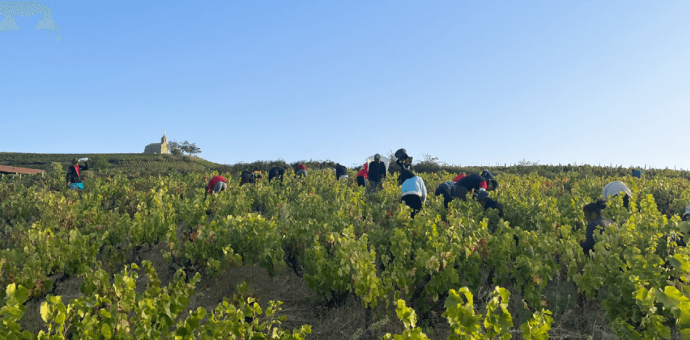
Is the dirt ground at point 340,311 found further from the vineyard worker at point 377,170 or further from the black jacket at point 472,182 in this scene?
the vineyard worker at point 377,170

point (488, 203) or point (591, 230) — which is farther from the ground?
point (488, 203)

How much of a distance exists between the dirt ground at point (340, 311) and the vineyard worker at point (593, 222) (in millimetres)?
783

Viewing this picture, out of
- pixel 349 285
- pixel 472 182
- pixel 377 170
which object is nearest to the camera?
pixel 349 285

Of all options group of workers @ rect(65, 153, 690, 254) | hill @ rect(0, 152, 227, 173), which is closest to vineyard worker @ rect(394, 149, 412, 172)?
group of workers @ rect(65, 153, 690, 254)

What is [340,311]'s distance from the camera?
13.7 ft

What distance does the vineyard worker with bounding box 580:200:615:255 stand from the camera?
5.36 metres

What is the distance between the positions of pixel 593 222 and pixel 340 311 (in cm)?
432

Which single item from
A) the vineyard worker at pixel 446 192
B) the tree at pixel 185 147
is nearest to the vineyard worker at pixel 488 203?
the vineyard worker at pixel 446 192

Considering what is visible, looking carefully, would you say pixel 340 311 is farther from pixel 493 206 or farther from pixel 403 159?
pixel 493 206

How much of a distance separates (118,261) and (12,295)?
328 cm

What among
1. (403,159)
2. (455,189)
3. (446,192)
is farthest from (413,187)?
(455,189)

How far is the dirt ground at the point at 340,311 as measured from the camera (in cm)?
372

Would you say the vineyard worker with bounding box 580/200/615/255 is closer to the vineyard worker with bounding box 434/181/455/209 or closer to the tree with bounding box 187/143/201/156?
the vineyard worker with bounding box 434/181/455/209

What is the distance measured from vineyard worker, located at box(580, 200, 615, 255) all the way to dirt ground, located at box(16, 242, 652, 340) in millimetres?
783
